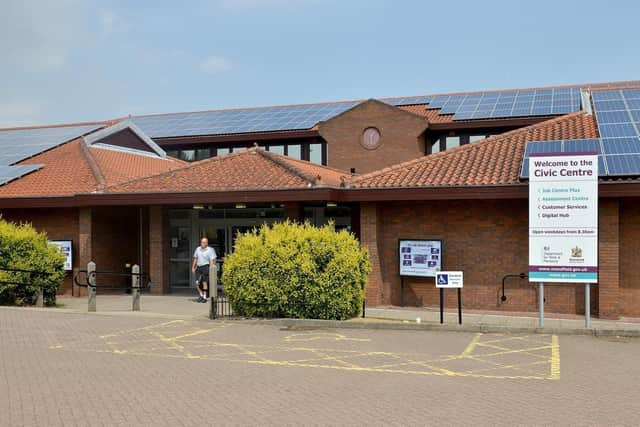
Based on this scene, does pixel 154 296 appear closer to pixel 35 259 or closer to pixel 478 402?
pixel 35 259

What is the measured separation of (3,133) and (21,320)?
63.0ft

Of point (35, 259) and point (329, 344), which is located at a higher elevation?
point (35, 259)

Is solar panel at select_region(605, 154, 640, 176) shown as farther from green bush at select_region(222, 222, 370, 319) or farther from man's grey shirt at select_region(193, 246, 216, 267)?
man's grey shirt at select_region(193, 246, 216, 267)

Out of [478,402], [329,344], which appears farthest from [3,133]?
[478,402]

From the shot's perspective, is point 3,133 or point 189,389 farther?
point 3,133

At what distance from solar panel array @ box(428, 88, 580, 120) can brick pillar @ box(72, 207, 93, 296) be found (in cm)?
1476

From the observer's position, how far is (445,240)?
1644 centimetres

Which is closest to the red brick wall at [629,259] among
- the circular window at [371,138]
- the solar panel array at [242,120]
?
the circular window at [371,138]

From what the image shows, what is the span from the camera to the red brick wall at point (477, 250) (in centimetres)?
1531

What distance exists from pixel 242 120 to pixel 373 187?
16855 millimetres

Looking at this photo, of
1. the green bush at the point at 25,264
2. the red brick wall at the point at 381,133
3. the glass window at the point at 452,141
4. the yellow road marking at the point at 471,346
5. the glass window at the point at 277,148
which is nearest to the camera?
the yellow road marking at the point at 471,346

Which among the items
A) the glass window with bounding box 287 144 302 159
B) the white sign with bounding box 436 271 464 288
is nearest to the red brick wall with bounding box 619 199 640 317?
the white sign with bounding box 436 271 464 288

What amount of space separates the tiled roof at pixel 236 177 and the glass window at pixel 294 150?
8539 mm

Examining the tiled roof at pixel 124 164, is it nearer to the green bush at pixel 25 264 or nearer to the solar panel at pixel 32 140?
the solar panel at pixel 32 140
